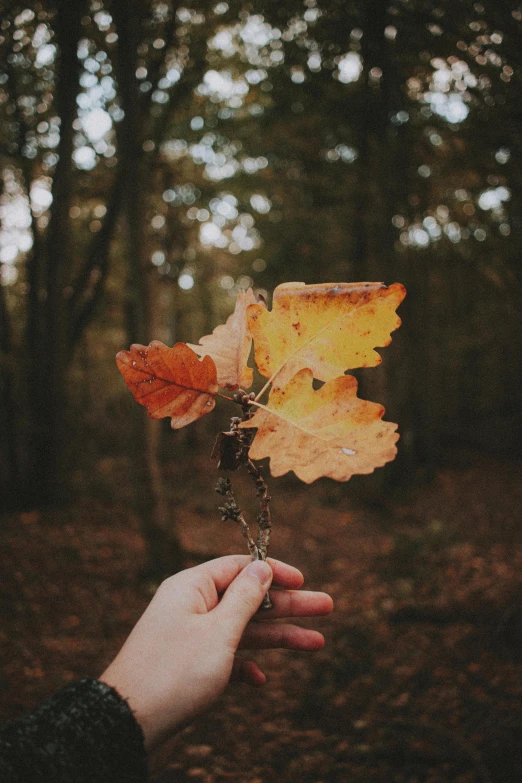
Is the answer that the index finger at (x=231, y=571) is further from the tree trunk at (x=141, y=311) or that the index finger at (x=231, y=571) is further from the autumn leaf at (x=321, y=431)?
the tree trunk at (x=141, y=311)

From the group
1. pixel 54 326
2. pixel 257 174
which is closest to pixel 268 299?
pixel 54 326

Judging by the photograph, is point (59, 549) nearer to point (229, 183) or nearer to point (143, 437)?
point (143, 437)

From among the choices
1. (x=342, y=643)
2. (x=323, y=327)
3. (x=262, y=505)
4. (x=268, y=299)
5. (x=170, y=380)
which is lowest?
(x=342, y=643)

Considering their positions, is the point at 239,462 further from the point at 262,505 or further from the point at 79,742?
the point at 79,742

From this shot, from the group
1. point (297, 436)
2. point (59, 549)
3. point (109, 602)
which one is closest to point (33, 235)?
point (59, 549)

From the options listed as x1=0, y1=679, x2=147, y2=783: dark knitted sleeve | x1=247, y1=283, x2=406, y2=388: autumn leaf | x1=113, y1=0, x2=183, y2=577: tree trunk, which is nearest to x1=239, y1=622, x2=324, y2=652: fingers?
x1=0, y1=679, x2=147, y2=783: dark knitted sleeve

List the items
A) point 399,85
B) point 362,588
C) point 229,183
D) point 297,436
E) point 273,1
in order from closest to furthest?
point 297,436 → point 273,1 → point 362,588 → point 399,85 → point 229,183

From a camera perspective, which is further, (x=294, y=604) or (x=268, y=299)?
(x=268, y=299)
